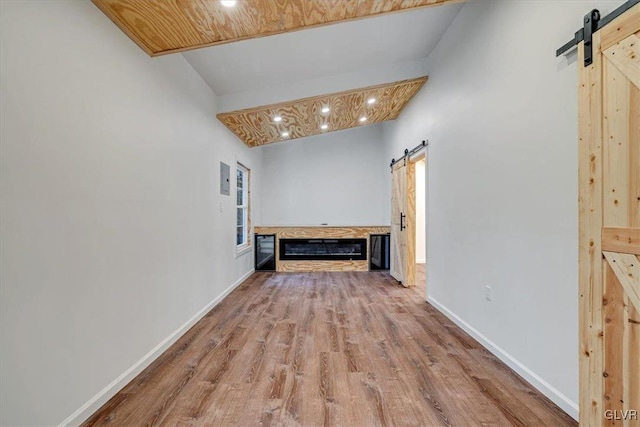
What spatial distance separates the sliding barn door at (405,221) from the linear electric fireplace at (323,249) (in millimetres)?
1003

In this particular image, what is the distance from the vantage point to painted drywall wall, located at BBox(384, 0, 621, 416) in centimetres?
165

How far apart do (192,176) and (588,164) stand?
313 centimetres

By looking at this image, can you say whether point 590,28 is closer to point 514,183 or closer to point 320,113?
point 514,183

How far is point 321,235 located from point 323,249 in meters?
0.32

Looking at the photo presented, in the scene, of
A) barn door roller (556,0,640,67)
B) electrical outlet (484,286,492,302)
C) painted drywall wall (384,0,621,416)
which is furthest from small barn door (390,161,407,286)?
barn door roller (556,0,640,67)

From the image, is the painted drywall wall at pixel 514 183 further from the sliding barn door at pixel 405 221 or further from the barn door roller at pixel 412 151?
the sliding barn door at pixel 405 221

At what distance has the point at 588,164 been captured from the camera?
144cm

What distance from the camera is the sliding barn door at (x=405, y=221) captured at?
14.8ft

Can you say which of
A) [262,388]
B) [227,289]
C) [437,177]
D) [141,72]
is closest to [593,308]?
[262,388]

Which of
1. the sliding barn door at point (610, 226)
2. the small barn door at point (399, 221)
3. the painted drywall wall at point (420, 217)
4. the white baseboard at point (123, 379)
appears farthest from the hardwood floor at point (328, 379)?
the painted drywall wall at point (420, 217)

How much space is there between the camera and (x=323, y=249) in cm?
588

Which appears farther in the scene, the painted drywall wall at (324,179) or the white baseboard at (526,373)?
the painted drywall wall at (324,179)

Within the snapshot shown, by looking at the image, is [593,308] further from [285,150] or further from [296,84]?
[285,150]

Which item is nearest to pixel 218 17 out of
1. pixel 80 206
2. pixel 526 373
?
pixel 80 206
